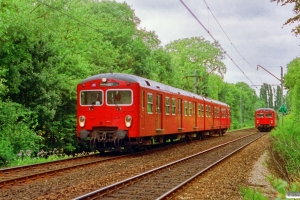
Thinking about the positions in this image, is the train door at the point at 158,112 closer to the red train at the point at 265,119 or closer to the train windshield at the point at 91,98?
the train windshield at the point at 91,98

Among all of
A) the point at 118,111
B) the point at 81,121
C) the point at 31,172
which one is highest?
Result: the point at 118,111

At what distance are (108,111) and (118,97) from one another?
0.65 m

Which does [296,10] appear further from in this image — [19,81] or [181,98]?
[181,98]

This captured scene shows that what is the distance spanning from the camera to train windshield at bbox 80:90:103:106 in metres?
17.7

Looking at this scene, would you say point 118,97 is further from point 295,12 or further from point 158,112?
point 295,12

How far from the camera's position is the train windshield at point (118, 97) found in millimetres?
17297

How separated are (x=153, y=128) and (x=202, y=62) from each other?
50.1m

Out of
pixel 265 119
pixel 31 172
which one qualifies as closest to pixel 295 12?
pixel 31 172

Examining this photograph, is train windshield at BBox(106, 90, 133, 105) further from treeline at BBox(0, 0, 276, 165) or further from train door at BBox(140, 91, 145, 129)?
treeline at BBox(0, 0, 276, 165)

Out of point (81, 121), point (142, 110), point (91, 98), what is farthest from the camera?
point (91, 98)

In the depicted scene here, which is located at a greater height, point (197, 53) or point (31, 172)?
point (197, 53)

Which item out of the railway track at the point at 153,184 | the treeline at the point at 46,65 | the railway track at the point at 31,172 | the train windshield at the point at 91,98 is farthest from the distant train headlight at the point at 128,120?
the railway track at the point at 153,184

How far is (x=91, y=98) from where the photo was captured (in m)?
17.9

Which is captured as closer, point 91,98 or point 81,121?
point 81,121
